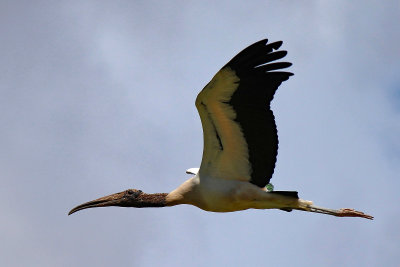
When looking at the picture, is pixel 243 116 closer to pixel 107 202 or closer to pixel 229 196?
pixel 229 196

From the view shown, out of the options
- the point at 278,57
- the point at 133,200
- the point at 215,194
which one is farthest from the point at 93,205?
the point at 278,57

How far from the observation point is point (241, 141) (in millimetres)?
13875

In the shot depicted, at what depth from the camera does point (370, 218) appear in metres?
14.5

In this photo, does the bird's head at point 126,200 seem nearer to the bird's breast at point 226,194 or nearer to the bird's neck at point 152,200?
the bird's neck at point 152,200

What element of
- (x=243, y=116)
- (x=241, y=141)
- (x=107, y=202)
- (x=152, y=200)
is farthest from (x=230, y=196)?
(x=107, y=202)

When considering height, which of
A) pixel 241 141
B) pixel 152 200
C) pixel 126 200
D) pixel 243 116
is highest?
pixel 243 116

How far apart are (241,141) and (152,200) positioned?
2099 millimetres

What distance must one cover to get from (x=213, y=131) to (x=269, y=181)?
1.28 metres

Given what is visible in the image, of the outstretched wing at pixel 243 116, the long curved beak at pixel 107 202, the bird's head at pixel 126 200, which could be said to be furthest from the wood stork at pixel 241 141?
the long curved beak at pixel 107 202

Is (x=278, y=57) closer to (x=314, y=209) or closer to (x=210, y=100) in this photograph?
(x=210, y=100)

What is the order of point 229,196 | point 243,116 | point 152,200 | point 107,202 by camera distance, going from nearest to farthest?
point 243,116 < point 229,196 < point 152,200 < point 107,202

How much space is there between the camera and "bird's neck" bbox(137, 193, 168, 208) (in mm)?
14891

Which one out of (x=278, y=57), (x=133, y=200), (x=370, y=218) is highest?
(x=278, y=57)

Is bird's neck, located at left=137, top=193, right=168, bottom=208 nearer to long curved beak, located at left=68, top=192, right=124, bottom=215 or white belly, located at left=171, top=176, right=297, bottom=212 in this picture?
long curved beak, located at left=68, top=192, right=124, bottom=215
